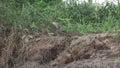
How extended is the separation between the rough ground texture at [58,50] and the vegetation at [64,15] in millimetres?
255

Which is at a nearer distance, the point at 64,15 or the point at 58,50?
the point at 58,50

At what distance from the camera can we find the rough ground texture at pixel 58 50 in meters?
4.88

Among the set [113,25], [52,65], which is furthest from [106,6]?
[52,65]

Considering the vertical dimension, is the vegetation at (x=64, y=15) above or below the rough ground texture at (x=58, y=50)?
above

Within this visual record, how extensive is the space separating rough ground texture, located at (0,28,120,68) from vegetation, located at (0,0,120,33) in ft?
0.84

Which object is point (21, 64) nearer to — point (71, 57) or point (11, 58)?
point (11, 58)

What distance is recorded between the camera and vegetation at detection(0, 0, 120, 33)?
5.80 metres

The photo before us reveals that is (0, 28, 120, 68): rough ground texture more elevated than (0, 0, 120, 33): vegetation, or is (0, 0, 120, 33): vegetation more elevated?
→ (0, 0, 120, 33): vegetation

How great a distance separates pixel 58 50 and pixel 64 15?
1.76 meters

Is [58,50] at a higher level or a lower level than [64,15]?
lower

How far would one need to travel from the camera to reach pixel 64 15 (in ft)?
23.0

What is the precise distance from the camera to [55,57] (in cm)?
530

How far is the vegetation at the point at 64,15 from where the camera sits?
19.0 ft

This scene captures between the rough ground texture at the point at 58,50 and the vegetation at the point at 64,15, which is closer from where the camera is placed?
the rough ground texture at the point at 58,50
